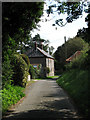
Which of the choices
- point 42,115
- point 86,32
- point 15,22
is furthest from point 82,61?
point 15,22

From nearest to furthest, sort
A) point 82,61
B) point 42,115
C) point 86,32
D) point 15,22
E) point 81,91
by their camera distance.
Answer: point 42,115 → point 15,22 → point 86,32 → point 81,91 → point 82,61

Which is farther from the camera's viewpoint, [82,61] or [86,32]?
[82,61]

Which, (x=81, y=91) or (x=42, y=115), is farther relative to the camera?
(x=81, y=91)

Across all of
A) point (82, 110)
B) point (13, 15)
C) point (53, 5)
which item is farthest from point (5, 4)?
point (82, 110)

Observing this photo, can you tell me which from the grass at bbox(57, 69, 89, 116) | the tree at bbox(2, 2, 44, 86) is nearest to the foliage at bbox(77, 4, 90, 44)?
the tree at bbox(2, 2, 44, 86)

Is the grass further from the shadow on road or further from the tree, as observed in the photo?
the tree

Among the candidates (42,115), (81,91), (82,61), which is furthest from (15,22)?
(82,61)

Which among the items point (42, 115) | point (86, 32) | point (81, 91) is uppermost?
point (86, 32)

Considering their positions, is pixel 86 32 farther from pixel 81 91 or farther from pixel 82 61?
pixel 82 61

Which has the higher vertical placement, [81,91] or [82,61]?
[82,61]

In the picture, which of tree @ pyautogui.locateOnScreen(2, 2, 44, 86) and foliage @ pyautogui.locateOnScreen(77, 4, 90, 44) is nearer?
tree @ pyautogui.locateOnScreen(2, 2, 44, 86)

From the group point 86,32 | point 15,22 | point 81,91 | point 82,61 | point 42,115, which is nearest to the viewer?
point 42,115

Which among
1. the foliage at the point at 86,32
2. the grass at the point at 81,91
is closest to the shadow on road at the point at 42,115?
the grass at the point at 81,91

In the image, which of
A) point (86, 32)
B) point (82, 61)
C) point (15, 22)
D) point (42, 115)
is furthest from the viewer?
point (82, 61)
